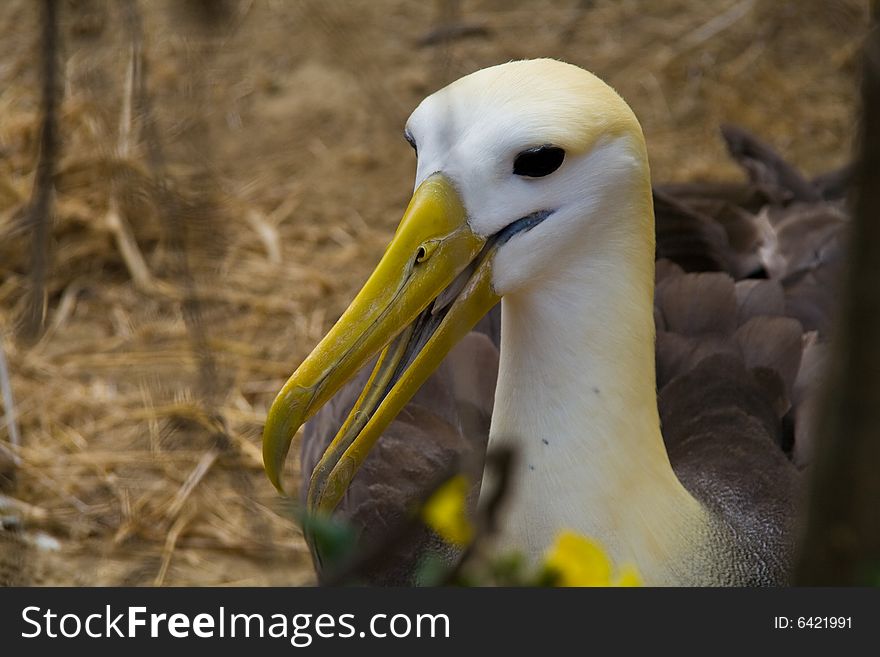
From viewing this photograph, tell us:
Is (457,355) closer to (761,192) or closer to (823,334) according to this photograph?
(823,334)

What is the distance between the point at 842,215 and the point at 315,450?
6.45 ft

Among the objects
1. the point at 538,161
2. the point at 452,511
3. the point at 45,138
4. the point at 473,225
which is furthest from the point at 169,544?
the point at 45,138

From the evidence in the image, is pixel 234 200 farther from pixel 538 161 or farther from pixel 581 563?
pixel 581 563

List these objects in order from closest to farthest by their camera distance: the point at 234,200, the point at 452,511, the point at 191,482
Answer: the point at 452,511 → the point at 191,482 → the point at 234,200

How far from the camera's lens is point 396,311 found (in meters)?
2.49

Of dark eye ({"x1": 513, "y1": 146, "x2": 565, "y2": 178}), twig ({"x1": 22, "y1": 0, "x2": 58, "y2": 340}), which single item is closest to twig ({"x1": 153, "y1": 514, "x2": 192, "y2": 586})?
dark eye ({"x1": 513, "y1": 146, "x2": 565, "y2": 178})

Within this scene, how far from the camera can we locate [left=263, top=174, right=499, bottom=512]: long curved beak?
8.06 ft

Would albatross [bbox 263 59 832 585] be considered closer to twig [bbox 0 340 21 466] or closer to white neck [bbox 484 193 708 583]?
white neck [bbox 484 193 708 583]

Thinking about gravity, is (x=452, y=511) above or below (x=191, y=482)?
above

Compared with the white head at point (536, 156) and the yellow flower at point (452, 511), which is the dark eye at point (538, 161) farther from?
the yellow flower at point (452, 511)

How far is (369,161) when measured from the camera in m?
6.14

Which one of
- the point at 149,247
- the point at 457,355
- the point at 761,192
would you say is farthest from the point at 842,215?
the point at 149,247

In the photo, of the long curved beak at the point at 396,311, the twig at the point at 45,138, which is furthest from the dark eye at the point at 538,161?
the twig at the point at 45,138

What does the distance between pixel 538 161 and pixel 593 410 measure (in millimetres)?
554
